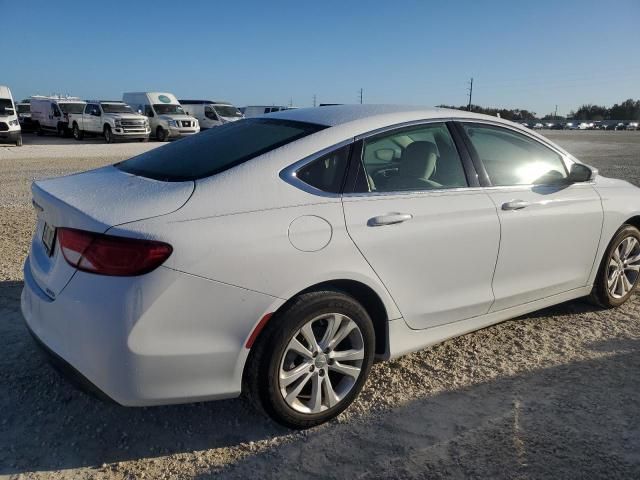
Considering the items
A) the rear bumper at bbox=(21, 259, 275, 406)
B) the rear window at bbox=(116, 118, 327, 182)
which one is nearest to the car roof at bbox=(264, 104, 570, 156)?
the rear window at bbox=(116, 118, 327, 182)

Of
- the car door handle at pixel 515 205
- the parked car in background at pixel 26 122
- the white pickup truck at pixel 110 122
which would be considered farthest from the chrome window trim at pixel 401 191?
the parked car in background at pixel 26 122

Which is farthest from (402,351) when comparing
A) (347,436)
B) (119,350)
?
(119,350)

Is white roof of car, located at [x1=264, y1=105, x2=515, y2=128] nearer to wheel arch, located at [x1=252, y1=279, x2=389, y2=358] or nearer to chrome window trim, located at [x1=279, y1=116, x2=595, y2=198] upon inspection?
chrome window trim, located at [x1=279, y1=116, x2=595, y2=198]

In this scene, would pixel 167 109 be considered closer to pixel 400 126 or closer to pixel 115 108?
pixel 115 108

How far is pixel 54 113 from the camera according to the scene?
29.5 m

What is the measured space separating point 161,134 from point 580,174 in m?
26.8

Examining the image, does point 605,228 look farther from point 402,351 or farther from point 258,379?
point 258,379

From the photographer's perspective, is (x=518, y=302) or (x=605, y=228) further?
(x=605, y=228)

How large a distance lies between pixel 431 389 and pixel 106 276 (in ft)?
6.31

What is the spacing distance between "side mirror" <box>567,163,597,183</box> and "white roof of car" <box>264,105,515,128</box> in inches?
24.2

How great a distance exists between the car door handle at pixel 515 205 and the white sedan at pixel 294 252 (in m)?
0.01

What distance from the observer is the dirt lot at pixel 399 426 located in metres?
2.52

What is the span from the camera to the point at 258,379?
2572mm

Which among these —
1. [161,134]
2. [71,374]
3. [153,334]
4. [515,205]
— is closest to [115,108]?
[161,134]
